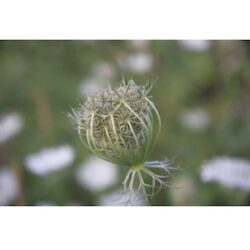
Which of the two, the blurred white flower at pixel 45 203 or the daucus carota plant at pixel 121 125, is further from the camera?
the blurred white flower at pixel 45 203

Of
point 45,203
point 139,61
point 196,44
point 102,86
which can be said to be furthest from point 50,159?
point 196,44

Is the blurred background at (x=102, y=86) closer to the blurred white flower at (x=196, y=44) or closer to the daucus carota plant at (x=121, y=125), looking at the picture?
the blurred white flower at (x=196, y=44)

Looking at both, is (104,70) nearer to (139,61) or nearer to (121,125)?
(139,61)

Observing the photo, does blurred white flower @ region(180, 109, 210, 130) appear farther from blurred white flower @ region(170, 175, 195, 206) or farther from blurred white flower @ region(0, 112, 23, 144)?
blurred white flower @ region(0, 112, 23, 144)

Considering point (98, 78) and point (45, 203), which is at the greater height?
point (98, 78)

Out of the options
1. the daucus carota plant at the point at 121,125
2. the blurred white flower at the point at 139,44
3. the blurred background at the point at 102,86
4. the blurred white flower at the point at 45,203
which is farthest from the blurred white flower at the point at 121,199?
the blurred white flower at the point at 139,44
